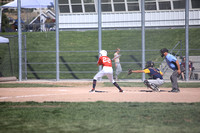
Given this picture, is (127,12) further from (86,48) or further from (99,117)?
(99,117)

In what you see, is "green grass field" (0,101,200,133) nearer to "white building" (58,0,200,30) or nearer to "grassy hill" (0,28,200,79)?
"grassy hill" (0,28,200,79)

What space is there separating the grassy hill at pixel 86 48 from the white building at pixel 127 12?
0.78 m

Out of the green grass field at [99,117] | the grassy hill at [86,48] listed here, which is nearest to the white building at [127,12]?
the grassy hill at [86,48]

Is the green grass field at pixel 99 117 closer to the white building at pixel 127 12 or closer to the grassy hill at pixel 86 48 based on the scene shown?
the grassy hill at pixel 86 48

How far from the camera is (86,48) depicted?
26.4 metres

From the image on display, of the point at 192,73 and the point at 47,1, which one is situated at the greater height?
the point at 47,1

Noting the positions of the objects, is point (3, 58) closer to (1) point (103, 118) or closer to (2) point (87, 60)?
(2) point (87, 60)

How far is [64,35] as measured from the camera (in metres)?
29.0

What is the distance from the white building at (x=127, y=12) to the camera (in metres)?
24.7

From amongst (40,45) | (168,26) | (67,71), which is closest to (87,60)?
(67,71)

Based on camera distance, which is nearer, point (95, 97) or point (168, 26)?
point (95, 97)

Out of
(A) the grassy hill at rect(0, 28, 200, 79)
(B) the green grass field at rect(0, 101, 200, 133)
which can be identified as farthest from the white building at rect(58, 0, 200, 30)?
(B) the green grass field at rect(0, 101, 200, 133)

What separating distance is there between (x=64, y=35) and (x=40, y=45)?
89.1 inches

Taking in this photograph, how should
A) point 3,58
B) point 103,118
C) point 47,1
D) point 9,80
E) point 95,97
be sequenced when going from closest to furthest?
point 103,118 → point 95,97 → point 9,80 → point 3,58 → point 47,1
